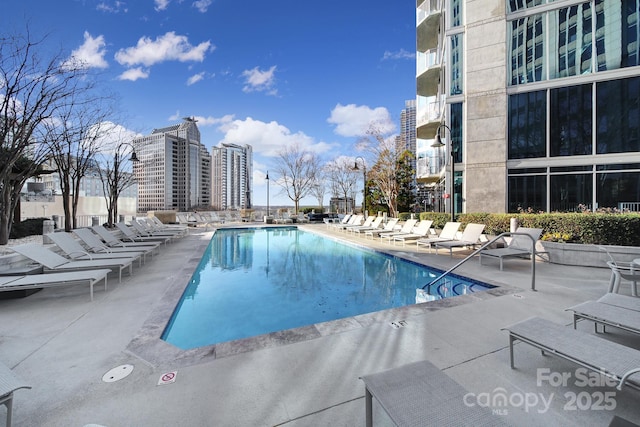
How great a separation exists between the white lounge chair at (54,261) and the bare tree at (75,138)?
576cm

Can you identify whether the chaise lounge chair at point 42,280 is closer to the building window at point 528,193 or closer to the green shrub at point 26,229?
the green shrub at point 26,229

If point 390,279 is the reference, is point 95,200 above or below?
above

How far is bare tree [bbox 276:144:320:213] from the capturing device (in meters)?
29.4

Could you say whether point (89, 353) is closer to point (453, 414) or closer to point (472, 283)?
point (453, 414)

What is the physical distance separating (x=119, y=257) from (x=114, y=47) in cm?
867

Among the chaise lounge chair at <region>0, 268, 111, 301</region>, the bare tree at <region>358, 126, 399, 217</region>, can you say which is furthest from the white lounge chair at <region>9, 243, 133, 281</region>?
the bare tree at <region>358, 126, 399, 217</region>

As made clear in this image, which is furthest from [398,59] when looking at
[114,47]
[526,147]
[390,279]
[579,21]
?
[390,279]

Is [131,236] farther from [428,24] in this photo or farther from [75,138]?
[428,24]

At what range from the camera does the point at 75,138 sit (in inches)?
431

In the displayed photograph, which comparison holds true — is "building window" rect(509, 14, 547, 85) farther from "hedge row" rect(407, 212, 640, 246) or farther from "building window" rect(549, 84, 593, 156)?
"hedge row" rect(407, 212, 640, 246)

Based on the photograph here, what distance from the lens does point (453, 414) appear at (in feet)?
5.13

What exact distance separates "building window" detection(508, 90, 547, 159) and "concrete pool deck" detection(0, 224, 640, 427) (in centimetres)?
1054

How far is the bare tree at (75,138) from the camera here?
10.1 meters

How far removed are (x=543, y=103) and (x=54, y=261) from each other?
1798 centimetres
